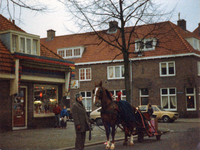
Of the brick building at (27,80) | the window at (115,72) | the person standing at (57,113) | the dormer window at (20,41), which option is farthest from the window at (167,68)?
the dormer window at (20,41)

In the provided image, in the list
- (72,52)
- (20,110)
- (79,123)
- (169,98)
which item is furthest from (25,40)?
(72,52)

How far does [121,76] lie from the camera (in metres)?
38.7

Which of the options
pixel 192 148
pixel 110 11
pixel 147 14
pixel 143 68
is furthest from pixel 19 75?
pixel 143 68

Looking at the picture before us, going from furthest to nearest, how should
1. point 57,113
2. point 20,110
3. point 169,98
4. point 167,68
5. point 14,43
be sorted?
point 167,68
point 169,98
point 57,113
point 20,110
point 14,43

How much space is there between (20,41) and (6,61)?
6.97 ft

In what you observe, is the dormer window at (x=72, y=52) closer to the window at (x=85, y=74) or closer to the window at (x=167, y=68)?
the window at (x=85, y=74)

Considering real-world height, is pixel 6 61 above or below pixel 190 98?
above

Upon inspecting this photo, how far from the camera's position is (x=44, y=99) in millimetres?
21422

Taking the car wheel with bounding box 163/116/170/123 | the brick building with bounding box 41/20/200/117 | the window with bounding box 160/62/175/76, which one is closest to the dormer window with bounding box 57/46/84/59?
the brick building with bounding box 41/20/200/117

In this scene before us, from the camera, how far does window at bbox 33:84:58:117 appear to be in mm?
20517

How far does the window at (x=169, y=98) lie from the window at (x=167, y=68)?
191 centimetres

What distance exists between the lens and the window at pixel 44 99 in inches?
808

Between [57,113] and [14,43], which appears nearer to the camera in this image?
[14,43]

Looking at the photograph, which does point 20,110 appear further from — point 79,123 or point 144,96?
point 144,96
